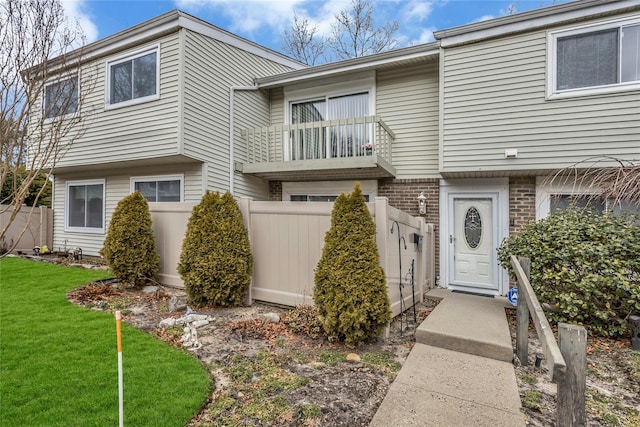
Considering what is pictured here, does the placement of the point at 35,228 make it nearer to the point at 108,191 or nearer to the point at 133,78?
the point at 108,191

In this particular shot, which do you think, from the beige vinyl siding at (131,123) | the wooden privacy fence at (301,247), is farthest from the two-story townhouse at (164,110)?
the wooden privacy fence at (301,247)

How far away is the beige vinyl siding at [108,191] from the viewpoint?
8.12 metres

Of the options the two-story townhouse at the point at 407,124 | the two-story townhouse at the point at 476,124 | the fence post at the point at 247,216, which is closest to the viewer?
the fence post at the point at 247,216

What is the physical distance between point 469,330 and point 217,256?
378 cm

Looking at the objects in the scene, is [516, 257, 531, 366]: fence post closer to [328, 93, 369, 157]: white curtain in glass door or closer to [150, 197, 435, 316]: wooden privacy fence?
[150, 197, 435, 316]: wooden privacy fence

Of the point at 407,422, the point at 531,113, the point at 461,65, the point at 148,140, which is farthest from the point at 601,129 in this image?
the point at 148,140

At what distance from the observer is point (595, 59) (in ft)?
18.7

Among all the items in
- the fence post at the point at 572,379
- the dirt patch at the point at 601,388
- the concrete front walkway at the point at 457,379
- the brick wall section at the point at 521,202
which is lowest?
the dirt patch at the point at 601,388

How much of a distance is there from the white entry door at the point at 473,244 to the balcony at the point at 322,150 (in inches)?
72.3

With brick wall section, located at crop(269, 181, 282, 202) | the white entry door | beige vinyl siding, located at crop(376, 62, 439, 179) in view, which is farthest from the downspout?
the white entry door

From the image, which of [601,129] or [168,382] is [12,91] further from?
[601,129]

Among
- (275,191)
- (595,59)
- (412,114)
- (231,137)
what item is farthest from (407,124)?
(231,137)

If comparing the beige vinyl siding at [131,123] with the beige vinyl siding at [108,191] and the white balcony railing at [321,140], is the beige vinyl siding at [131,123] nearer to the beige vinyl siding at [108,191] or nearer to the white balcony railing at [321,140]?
the beige vinyl siding at [108,191]

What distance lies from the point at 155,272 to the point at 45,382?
3738 mm
